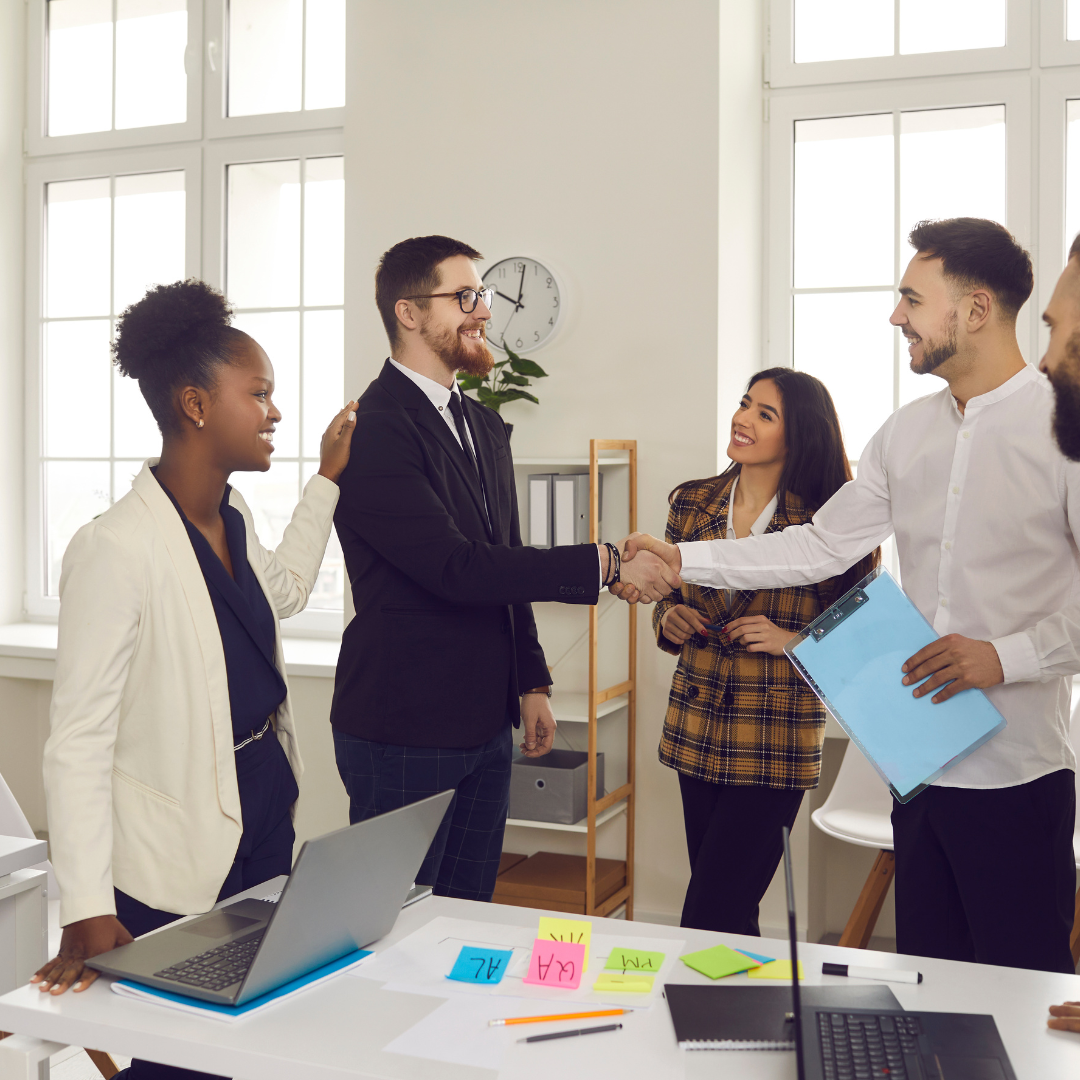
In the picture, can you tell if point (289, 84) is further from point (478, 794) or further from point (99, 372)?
point (478, 794)

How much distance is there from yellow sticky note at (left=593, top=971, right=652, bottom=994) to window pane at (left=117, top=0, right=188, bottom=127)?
4.03m

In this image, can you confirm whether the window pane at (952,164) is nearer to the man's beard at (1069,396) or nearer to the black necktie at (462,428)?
the black necktie at (462,428)

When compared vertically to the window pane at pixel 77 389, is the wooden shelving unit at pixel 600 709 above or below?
below

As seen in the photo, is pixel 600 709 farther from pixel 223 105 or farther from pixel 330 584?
pixel 223 105

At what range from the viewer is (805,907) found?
10.4ft

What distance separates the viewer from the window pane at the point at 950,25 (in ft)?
10.8

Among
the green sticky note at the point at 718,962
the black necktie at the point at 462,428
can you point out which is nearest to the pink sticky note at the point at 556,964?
the green sticky note at the point at 718,962

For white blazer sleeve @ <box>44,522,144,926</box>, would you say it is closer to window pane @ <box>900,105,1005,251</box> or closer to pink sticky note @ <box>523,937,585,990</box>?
pink sticky note @ <box>523,937,585,990</box>

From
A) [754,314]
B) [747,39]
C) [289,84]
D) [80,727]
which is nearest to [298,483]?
[289,84]

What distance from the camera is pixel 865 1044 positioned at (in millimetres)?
1061

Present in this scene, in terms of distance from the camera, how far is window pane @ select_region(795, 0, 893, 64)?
3414 millimetres

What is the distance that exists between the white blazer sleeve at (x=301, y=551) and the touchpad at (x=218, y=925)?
557 millimetres

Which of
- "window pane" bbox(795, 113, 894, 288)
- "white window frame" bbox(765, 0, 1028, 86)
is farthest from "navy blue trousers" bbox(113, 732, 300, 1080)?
"white window frame" bbox(765, 0, 1028, 86)

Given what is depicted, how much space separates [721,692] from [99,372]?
3315mm
